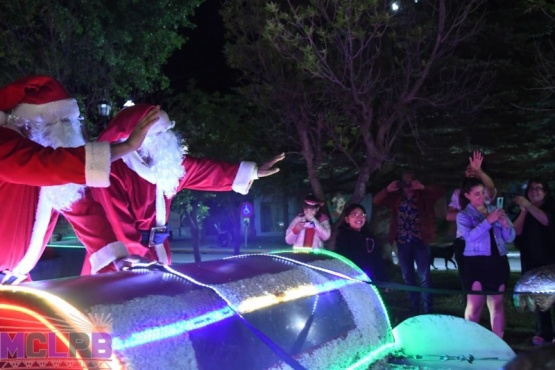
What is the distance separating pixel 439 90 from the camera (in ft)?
34.8

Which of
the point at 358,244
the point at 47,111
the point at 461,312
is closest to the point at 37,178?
the point at 47,111

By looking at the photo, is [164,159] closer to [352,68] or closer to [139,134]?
[139,134]

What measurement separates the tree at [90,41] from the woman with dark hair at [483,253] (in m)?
7.79

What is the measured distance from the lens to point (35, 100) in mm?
3062

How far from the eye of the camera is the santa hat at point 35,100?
3029mm

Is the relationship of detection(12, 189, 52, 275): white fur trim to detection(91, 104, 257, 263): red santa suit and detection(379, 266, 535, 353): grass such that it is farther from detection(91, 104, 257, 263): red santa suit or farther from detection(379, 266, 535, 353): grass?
detection(379, 266, 535, 353): grass

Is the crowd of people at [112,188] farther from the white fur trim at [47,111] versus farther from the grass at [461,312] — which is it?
the grass at [461,312]

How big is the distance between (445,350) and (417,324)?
8.4 inches

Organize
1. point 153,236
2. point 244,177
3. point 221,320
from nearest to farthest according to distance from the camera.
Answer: point 221,320 → point 153,236 → point 244,177

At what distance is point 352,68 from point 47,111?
22.3 feet

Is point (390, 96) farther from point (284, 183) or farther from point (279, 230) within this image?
point (279, 230)

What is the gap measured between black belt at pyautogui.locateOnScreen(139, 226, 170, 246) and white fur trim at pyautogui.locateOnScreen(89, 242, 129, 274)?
19.6 inches

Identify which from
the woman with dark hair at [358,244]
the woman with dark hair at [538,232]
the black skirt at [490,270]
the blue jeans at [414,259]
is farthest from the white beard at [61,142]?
the blue jeans at [414,259]

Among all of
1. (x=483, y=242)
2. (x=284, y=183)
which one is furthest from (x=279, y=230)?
(x=483, y=242)
